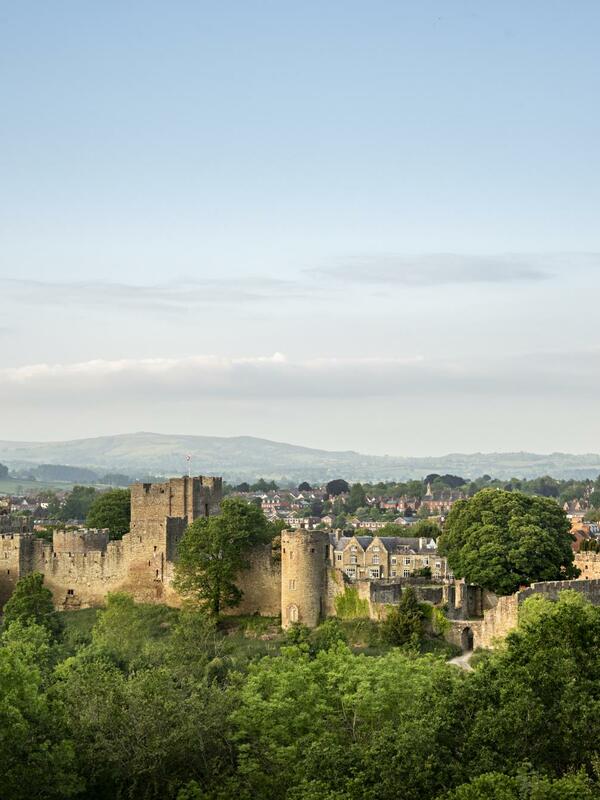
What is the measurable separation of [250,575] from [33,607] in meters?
10.9

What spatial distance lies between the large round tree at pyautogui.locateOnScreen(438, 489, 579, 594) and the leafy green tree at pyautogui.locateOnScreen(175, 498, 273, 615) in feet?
31.9

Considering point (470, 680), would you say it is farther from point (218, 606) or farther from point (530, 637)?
point (218, 606)

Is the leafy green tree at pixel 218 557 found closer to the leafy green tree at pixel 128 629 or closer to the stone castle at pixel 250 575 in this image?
the stone castle at pixel 250 575

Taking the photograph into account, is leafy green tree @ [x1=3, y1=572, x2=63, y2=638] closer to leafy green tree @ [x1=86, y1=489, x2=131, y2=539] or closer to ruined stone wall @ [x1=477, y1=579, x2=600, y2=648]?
leafy green tree @ [x1=86, y1=489, x2=131, y2=539]

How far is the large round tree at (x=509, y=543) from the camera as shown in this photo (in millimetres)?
61125

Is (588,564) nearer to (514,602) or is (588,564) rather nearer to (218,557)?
(514,602)

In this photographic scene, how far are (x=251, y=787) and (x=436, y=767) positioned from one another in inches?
232

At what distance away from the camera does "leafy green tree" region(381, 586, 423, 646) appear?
56094mm

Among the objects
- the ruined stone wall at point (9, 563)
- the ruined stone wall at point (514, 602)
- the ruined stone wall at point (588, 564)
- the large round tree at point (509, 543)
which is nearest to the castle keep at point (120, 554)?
the ruined stone wall at point (9, 563)

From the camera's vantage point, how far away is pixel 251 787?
37.4 m

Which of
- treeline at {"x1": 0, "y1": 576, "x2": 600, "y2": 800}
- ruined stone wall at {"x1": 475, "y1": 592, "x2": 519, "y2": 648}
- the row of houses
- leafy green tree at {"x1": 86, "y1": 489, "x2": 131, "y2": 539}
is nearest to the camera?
treeline at {"x1": 0, "y1": 576, "x2": 600, "y2": 800}

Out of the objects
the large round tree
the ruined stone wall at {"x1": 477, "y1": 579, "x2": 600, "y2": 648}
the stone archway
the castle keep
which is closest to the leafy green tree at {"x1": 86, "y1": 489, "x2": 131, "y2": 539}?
the castle keep

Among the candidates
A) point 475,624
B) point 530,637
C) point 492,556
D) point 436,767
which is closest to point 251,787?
point 436,767

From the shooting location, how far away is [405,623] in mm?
56531
